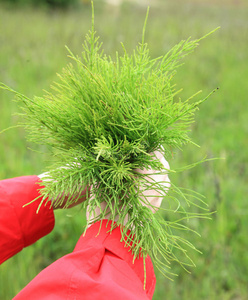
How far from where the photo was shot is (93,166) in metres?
0.75

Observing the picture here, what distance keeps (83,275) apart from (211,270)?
120 cm

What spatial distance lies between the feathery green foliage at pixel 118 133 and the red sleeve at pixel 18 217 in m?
0.12

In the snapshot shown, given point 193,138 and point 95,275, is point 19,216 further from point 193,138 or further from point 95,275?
point 193,138

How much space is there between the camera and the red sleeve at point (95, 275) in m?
0.63

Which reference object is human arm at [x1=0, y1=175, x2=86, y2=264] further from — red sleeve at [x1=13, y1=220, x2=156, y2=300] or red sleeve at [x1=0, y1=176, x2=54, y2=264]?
red sleeve at [x1=13, y1=220, x2=156, y2=300]

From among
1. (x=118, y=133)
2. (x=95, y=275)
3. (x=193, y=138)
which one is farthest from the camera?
(x=193, y=138)

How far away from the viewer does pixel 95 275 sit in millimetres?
665

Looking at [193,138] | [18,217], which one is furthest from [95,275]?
[193,138]

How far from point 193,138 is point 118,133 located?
2113mm

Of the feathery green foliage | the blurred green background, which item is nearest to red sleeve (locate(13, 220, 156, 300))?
the feathery green foliage

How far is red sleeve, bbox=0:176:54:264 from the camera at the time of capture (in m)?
0.83

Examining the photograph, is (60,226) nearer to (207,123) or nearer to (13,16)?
(207,123)

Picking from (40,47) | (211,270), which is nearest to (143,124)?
(211,270)

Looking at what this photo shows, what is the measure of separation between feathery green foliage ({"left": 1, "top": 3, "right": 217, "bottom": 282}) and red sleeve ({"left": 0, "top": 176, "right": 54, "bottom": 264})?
0.12m
